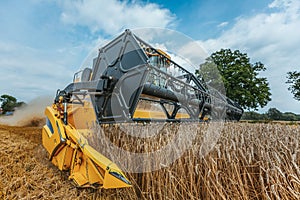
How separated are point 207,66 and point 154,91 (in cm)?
1126

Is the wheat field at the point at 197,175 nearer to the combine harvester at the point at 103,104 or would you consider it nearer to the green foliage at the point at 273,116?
the combine harvester at the point at 103,104

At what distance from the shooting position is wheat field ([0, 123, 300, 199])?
1.07m

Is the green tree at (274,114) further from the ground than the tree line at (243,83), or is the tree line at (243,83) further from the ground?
the tree line at (243,83)

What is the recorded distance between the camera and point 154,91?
234cm

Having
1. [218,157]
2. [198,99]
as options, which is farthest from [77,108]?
[198,99]

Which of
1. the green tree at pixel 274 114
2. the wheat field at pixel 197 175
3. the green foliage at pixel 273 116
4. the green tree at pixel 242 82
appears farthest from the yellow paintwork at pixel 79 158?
the green tree at pixel 274 114

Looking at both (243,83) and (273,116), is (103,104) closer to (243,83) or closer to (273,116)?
(243,83)

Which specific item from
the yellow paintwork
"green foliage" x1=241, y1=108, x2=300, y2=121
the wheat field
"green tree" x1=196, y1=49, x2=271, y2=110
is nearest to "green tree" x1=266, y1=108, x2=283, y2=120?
"green foliage" x1=241, y1=108, x2=300, y2=121

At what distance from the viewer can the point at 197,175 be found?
137 cm

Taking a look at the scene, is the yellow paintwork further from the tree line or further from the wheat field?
the tree line

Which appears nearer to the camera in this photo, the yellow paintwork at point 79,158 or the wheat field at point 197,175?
the wheat field at point 197,175

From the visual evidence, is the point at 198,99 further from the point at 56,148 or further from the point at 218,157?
the point at 56,148

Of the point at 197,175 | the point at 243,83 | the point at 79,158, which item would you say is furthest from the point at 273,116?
the point at 79,158

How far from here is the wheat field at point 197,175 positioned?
107cm
